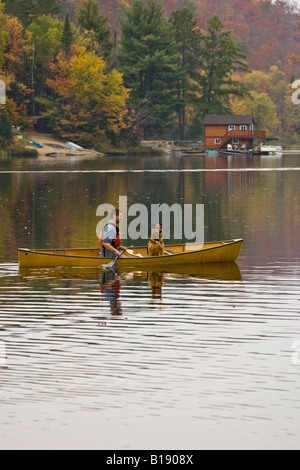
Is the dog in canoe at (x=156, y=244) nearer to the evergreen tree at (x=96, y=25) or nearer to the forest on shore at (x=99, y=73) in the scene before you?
the forest on shore at (x=99, y=73)

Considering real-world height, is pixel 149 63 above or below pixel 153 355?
above

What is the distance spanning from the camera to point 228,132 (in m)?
164

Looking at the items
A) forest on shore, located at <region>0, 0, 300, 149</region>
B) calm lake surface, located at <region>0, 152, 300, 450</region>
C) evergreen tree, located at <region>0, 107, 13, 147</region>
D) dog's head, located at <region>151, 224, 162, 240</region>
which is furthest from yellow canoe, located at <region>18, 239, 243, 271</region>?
forest on shore, located at <region>0, 0, 300, 149</region>

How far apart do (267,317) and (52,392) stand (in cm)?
713

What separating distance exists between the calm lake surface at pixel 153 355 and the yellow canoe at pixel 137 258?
1.16ft

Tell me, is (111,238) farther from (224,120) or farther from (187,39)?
(187,39)

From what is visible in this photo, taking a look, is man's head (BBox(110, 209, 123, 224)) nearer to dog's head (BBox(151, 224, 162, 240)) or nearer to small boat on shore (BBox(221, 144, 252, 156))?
dog's head (BBox(151, 224, 162, 240))

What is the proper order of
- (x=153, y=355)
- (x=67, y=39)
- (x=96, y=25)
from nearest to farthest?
(x=153, y=355)
(x=67, y=39)
(x=96, y=25)

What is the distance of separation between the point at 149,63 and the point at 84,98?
18784mm

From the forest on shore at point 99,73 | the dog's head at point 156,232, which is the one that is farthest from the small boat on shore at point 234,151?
the dog's head at point 156,232

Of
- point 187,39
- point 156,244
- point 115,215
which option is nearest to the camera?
point 115,215

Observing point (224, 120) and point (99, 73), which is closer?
point (99, 73)

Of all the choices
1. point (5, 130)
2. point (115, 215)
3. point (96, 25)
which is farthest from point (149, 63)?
point (115, 215)
